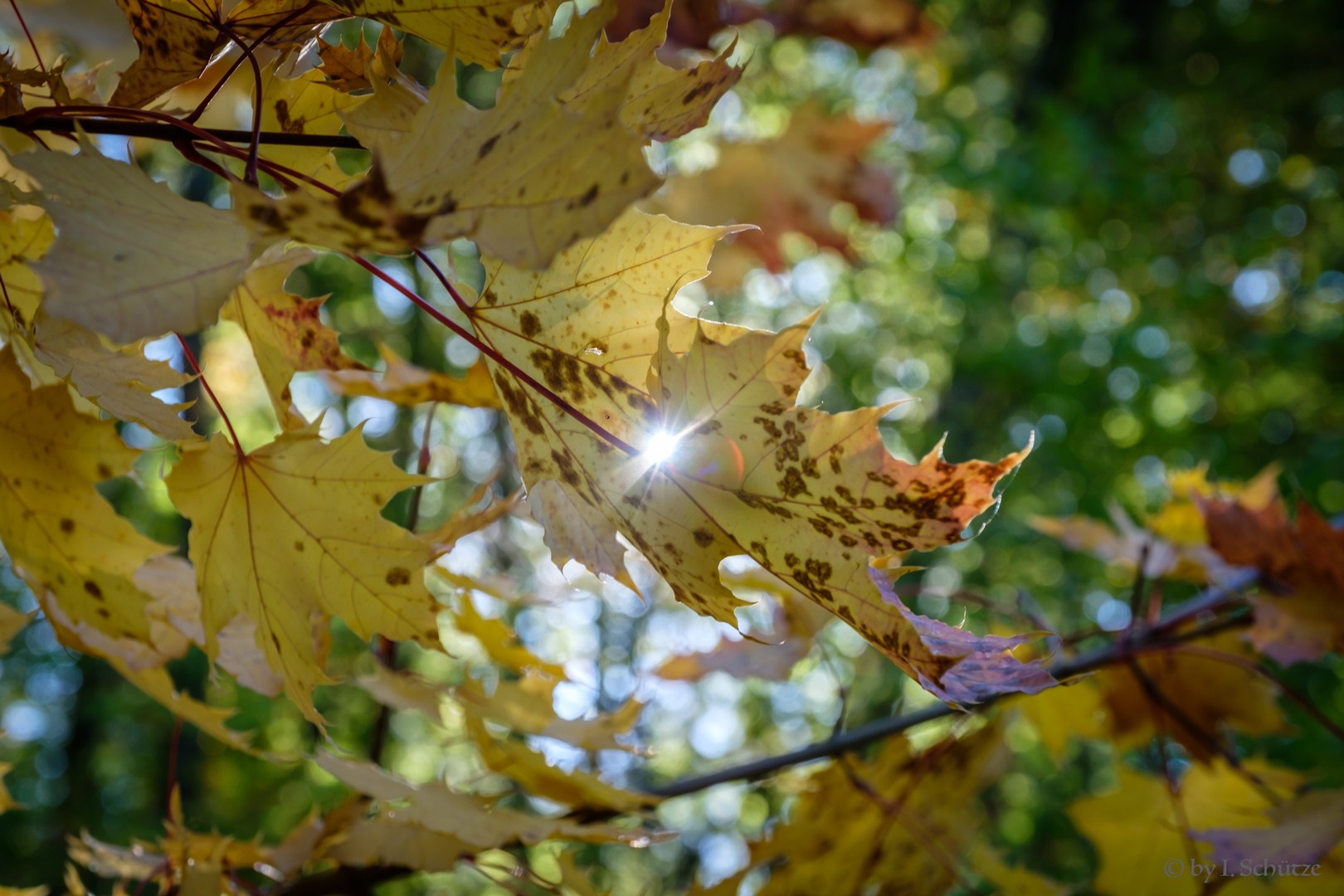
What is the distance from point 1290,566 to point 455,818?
3.06ft

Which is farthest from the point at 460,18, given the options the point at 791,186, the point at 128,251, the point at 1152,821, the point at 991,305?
the point at 991,305

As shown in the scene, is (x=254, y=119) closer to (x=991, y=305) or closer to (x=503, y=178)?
(x=503, y=178)

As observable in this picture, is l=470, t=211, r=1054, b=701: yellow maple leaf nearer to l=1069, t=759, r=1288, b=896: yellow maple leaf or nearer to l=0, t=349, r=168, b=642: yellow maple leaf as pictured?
l=0, t=349, r=168, b=642: yellow maple leaf

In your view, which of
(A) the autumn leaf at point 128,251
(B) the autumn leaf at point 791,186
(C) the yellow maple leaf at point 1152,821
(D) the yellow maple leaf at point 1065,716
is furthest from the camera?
(B) the autumn leaf at point 791,186

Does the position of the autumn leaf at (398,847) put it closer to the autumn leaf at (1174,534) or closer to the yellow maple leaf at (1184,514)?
the autumn leaf at (1174,534)

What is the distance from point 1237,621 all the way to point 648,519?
89 cm

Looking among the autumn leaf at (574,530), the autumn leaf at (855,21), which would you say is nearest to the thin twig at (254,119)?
the autumn leaf at (574,530)

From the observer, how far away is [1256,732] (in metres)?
1.20

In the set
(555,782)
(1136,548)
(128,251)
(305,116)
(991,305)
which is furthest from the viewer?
(991,305)

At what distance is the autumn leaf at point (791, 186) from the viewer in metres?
2.35

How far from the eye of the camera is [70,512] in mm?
623

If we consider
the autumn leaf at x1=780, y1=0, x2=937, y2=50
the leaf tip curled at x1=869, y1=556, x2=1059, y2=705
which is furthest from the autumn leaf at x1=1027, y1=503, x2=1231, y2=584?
the autumn leaf at x1=780, y1=0, x2=937, y2=50

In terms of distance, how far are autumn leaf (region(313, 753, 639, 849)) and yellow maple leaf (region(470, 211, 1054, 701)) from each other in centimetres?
29

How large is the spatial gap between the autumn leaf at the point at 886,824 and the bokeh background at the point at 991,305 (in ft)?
0.33
